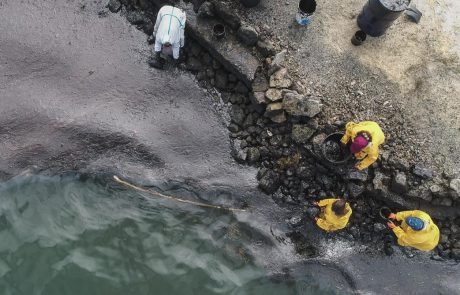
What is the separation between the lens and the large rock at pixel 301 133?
828 cm

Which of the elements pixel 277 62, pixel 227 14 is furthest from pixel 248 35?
pixel 277 62

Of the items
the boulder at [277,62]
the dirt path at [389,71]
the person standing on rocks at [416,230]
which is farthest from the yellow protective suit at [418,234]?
the boulder at [277,62]

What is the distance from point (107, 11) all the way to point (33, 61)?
1.69 meters

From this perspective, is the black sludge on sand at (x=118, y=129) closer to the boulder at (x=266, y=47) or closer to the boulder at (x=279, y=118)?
the boulder at (x=279, y=118)

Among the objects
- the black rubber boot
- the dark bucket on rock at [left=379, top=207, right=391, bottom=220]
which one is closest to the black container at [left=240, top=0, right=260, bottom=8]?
the black rubber boot

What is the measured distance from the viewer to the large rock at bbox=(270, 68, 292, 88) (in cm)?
830

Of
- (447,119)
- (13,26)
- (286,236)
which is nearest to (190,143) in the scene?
(286,236)

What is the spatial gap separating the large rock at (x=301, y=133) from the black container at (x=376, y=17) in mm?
2143

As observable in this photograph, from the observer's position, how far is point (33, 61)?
873 centimetres

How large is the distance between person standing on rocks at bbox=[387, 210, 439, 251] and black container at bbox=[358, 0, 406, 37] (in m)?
3.26

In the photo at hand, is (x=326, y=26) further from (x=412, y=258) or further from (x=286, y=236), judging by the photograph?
(x=412, y=258)

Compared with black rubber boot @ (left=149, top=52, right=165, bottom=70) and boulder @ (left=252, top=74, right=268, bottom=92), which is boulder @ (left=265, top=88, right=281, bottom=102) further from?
black rubber boot @ (left=149, top=52, right=165, bottom=70)

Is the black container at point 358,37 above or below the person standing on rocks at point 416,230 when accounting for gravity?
above

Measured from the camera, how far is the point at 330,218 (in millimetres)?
8008
